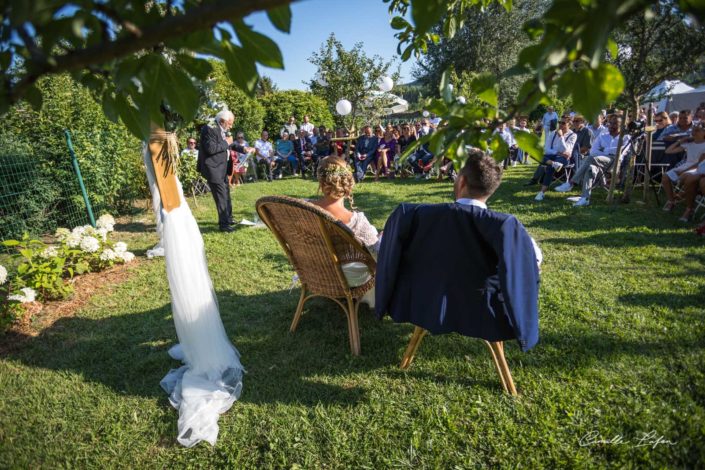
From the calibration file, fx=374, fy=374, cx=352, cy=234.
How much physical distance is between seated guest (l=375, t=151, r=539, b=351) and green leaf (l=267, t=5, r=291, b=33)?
5.41 feet

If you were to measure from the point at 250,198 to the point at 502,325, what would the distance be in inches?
334

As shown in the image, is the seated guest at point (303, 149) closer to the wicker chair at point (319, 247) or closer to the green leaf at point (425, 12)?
the wicker chair at point (319, 247)

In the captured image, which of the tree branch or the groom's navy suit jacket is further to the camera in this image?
the groom's navy suit jacket

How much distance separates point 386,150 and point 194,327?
10499 millimetres

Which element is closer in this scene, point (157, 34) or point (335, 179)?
point (157, 34)

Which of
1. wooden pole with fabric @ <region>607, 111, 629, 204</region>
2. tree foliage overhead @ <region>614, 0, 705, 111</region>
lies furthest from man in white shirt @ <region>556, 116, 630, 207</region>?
tree foliage overhead @ <region>614, 0, 705, 111</region>

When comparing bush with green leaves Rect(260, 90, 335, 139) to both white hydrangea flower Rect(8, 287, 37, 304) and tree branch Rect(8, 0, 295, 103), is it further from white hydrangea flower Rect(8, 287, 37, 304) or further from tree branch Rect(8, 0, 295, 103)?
tree branch Rect(8, 0, 295, 103)

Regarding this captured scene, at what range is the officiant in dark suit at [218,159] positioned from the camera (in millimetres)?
6387

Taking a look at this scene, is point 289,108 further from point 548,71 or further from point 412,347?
point 548,71

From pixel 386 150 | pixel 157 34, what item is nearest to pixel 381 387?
pixel 157 34

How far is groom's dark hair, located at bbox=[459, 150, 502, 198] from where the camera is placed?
2.39m

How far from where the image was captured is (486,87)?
914 millimetres

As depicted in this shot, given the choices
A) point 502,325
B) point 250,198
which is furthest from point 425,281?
point 250,198
